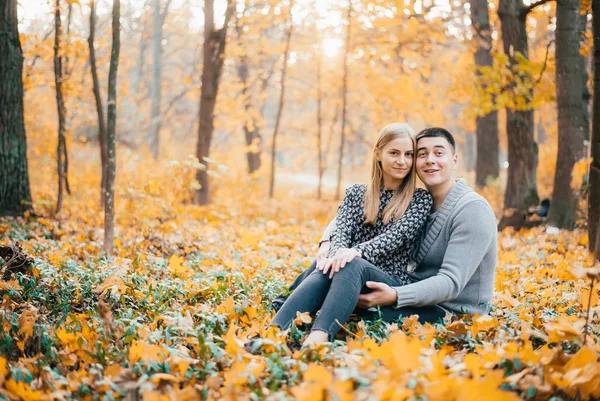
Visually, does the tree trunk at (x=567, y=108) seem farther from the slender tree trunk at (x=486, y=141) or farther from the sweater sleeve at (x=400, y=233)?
the slender tree trunk at (x=486, y=141)

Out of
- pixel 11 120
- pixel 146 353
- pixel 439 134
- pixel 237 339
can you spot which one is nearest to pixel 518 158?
pixel 439 134

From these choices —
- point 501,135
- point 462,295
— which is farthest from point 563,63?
point 501,135

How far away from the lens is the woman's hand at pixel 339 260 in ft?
9.32

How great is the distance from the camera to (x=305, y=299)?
2.83 meters

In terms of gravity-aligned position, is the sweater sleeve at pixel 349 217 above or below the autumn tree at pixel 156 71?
below

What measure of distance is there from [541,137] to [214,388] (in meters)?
25.8

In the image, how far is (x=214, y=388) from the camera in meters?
2.05

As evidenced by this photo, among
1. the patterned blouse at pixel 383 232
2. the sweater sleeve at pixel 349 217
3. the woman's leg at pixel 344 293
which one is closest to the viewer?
the woman's leg at pixel 344 293

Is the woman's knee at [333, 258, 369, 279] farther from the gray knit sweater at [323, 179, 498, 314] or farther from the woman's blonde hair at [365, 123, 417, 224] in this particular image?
the woman's blonde hair at [365, 123, 417, 224]

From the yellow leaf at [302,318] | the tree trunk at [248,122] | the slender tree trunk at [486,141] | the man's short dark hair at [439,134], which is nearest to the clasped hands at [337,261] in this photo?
the yellow leaf at [302,318]

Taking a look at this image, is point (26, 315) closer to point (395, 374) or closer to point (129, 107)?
point (395, 374)

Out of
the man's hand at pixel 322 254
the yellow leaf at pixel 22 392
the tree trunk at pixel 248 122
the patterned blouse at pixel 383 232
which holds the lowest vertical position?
the yellow leaf at pixel 22 392

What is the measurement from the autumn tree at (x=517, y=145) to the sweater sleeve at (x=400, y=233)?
15.3 feet

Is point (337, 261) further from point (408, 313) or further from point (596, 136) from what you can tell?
point (596, 136)
